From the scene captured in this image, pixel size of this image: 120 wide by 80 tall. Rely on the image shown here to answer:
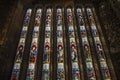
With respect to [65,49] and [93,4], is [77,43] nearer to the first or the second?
[65,49]

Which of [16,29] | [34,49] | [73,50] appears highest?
[16,29]

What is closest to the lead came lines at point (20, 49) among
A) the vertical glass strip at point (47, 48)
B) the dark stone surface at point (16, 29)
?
the dark stone surface at point (16, 29)

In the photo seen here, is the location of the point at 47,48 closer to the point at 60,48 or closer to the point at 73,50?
the point at 60,48

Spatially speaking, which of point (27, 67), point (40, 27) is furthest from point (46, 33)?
point (27, 67)

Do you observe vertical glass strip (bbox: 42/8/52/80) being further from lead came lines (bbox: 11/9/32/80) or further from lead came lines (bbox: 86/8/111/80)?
lead came lines (bbox: 86/8/111/80)

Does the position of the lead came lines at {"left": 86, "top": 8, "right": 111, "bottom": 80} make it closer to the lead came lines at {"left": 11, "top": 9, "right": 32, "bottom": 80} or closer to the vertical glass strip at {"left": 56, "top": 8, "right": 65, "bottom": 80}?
the vertical glass strip at {"left": 56, "top": 8, "right": 65, "bottom": 80}

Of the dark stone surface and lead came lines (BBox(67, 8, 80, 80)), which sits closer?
lead came lines (BBox(67, 8, 80, 80))

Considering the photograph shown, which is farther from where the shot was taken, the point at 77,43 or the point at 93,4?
the point at 93,4

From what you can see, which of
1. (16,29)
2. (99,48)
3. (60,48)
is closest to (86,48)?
(99,48)

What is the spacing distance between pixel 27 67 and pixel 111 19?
4884 mm

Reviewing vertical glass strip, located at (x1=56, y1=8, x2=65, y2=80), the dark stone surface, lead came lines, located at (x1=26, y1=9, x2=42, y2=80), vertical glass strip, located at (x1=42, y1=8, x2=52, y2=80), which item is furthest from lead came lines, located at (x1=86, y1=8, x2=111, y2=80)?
lead came lines, located at (x1=26, y1=9, x2=42, y2=80)

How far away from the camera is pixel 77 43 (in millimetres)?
9594

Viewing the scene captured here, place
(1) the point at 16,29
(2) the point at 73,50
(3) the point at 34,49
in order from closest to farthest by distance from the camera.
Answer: (2) the point at 73,50
(3) the point at 34,49
(1) the point at 16,29

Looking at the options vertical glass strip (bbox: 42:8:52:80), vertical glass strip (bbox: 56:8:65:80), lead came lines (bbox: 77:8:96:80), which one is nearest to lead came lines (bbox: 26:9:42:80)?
vertical glass strip (bbox: 42:8:52:80)
